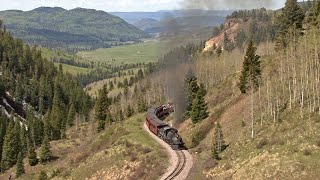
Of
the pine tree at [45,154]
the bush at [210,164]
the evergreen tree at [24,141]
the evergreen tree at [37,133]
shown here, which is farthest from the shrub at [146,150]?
the evergreen tree at [37,133]

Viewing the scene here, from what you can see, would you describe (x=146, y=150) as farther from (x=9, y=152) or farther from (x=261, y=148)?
(x=9, y=152)

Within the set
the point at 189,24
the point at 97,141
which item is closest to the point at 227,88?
the point at 189,24

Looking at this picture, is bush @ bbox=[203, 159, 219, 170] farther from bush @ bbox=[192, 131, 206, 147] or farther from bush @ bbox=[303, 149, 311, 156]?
bush @ bbox=[192, 131, 206, 147]

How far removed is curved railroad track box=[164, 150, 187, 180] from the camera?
62.6m

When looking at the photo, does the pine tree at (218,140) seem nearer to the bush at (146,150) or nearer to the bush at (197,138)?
the bush at (197,138)

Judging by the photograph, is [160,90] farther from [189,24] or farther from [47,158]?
[189,24]

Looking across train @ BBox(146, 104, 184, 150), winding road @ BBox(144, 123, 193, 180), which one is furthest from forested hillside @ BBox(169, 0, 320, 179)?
train @ BBox(146, 104, 184, 150)

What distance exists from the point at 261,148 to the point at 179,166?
14.9 meters

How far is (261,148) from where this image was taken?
58.0 metres

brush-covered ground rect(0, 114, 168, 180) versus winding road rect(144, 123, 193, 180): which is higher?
winding road rect(144, 123, 193, 180)

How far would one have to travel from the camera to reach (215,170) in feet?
194

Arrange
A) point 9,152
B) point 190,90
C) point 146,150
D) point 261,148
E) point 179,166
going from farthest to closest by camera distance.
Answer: point 9,152
point 190,90
point 146,150
point 179,166
point 261,148

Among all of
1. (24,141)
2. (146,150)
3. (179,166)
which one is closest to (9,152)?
(24,141)

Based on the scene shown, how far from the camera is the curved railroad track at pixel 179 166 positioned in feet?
205
